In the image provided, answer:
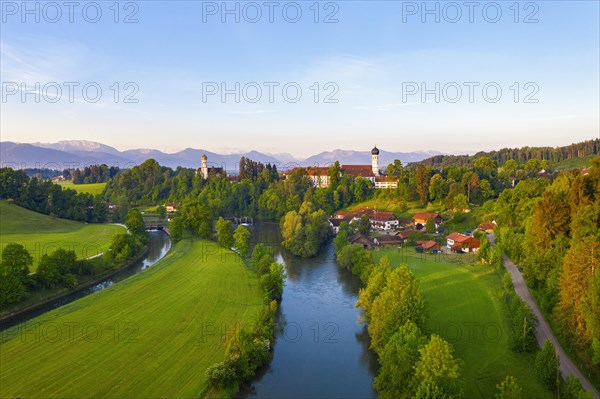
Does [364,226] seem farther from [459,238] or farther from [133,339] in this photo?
[133,339]

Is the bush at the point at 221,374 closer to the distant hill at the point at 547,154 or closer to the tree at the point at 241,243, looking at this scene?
the tree at the point at 241,243

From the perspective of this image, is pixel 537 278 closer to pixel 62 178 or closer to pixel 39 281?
pixel 39 281

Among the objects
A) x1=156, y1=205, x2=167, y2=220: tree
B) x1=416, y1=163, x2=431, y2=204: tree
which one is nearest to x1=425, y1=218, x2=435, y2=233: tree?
x1=416, y1=163, x2=431, y2=204: tree

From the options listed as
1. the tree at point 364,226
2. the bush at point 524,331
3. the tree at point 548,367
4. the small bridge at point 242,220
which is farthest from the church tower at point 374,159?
the tree at point 548,367

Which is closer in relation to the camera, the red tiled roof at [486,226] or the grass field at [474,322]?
the grass field at [474,322]

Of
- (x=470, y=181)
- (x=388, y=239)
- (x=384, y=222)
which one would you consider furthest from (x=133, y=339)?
(x=470, y=181)

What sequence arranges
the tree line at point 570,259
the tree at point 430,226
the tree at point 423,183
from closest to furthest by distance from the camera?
the tree line at point 570,259, the tree at point 430,226, the tree at point 423,183

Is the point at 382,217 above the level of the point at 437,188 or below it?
below
